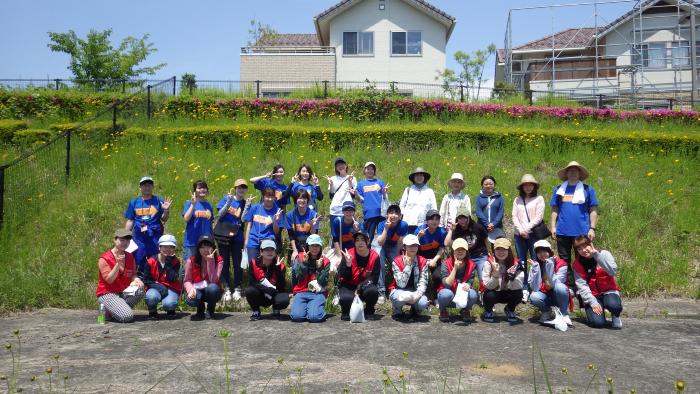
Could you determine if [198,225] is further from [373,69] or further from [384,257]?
[373,69]

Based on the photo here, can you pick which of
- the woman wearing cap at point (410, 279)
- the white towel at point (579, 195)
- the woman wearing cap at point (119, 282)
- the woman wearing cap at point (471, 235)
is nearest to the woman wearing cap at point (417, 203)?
the woman wearing cap at point (471, 235)

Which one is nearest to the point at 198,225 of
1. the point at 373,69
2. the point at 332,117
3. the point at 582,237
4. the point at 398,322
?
the point at 398,322

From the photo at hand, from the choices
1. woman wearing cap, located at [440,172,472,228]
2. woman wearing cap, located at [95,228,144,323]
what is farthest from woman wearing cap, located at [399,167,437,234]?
woman wearing cap, located at [95,228,144,323]

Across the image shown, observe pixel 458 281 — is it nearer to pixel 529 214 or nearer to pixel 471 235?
pixel 471 235

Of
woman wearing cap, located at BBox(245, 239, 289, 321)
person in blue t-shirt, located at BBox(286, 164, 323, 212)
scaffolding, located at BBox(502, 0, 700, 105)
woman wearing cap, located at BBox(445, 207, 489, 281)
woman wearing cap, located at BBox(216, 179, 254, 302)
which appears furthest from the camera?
scaffolding, located at BBox(502, 0, 700, 105)

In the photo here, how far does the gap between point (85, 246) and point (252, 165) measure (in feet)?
13.2

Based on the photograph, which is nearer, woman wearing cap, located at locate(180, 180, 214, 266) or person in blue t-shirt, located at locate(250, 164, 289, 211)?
woman wearing cap, located at locate(180, 180, 214, 266)

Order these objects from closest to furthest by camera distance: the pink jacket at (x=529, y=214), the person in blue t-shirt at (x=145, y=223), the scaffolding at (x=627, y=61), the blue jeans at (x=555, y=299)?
the blue jeans at (x=555, y=299), the pink jacket at (x=529, y=214), the person in blue t-shirt at (x=145, y=223), the scaffolding at (x=627, y=61)

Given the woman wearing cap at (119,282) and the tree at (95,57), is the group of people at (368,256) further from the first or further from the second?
the tree at (95,57)

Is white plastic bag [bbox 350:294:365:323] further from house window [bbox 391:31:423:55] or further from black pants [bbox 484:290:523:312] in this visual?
house window [bbox 391:31:423:55]

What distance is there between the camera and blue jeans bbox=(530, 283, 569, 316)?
6938 mm

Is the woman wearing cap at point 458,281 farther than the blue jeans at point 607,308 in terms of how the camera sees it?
Yes

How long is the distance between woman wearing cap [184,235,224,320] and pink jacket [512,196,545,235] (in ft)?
14.2

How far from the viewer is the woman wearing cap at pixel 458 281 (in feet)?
23.4
